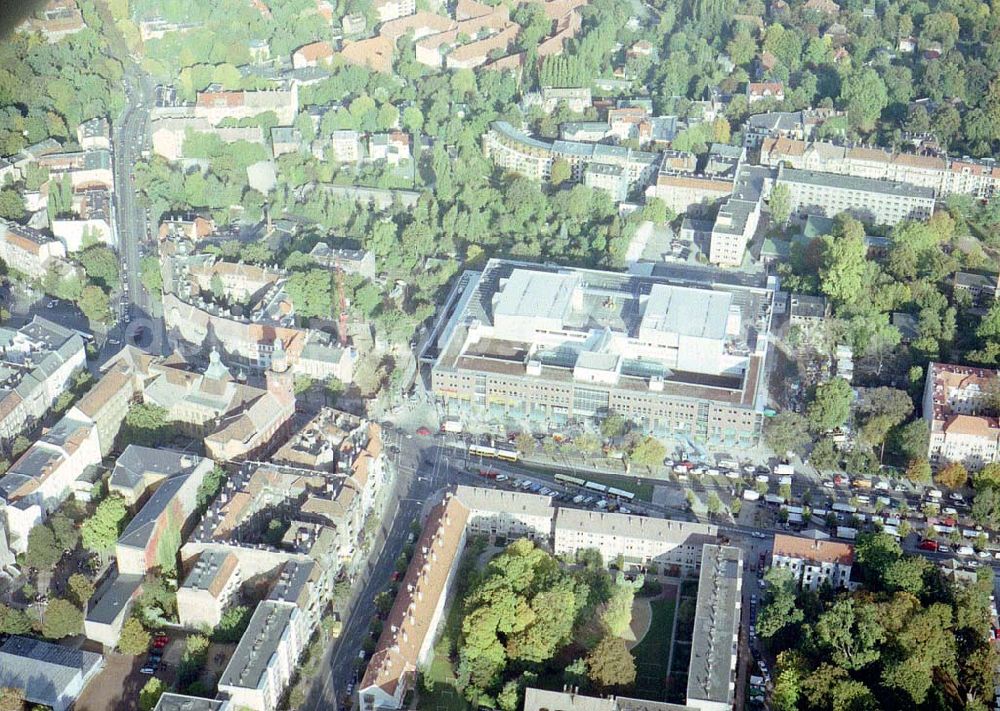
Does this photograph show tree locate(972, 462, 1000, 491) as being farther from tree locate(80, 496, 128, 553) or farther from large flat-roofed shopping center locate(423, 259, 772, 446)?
tree locate(80, 496, 128, 553)

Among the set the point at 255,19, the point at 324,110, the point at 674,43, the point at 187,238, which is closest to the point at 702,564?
the point at 187,238

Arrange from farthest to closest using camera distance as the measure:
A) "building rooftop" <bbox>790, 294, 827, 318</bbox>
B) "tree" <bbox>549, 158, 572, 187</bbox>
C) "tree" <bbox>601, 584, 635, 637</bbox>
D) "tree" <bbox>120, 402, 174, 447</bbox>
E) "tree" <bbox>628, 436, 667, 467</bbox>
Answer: "tree" <bbox>549, 158, 572, 187</bbox>, "building rooftop" <bbox>790, 294, 827, 318</bbox>, "tree" <bbox>120, 402, 174, 447</bbox>, "tree" <bbox>628, 436, 667, 467</bbox>, "tree" <bbox>601, 584, 635, 637</bbox>

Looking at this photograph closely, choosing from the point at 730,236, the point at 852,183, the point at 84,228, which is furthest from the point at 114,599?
the point at 852,183

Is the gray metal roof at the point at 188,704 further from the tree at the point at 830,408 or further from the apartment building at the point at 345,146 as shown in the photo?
the apartment building at the point at 345,146

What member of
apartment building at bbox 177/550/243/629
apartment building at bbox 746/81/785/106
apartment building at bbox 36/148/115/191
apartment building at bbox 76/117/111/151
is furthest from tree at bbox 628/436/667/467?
apartment building at bbox 76/117/111/151

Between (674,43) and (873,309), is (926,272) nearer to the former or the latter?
(873,309)

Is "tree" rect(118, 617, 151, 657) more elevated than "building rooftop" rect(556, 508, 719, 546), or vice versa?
"building rooftop" rect(556, 508, 719, 546)

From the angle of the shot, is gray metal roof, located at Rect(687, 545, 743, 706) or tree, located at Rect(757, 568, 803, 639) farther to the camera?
tree, located at Rect(757, 568, 803, 639)
